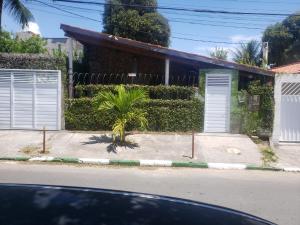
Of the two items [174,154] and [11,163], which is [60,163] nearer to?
[11,163]

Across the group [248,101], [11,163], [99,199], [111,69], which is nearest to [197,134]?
[248,101]

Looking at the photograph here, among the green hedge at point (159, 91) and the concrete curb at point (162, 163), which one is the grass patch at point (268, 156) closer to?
the concrete curb at point (162, 163)

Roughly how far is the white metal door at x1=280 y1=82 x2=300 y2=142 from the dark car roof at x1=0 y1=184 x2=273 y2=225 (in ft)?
41.1

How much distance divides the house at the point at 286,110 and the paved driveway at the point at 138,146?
1.25 m

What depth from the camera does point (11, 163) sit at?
1127 cm

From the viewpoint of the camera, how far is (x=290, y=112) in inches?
594

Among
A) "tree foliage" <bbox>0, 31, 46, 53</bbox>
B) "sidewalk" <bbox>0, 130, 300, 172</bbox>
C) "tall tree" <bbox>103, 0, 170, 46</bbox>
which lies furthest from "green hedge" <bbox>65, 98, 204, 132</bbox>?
"tall tree" <bbox>103, 0, 170, 46</bbox>

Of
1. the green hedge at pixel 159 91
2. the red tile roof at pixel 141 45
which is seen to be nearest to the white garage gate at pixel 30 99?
the green hedge at pixel 159 91

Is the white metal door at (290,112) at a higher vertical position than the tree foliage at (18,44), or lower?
lower

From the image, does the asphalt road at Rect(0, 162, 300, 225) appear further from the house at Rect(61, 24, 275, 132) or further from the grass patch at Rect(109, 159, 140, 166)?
the house at Rect(61, 24, 275, 132)

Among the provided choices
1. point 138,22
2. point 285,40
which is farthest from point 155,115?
point 285,40

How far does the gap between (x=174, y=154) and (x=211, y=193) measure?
417cm

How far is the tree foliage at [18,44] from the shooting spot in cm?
2327

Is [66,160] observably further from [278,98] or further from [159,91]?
[278,98]
